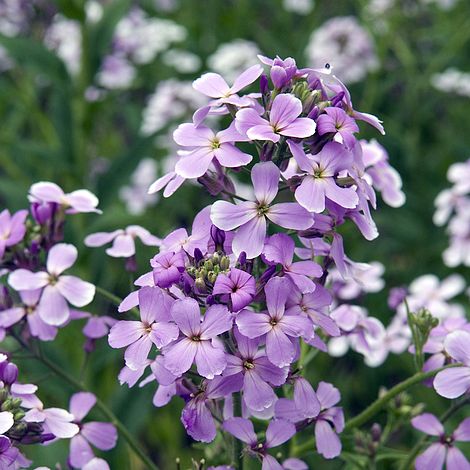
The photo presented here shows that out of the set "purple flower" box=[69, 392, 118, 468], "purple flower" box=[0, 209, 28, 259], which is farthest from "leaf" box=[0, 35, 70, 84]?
"purple flower" box=[69, 392, 118, 468]

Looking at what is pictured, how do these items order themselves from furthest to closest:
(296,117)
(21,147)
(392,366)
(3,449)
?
(392,366) → (21,147) → (296,117) → (3,449)

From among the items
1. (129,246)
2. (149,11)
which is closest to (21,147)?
(129,246)

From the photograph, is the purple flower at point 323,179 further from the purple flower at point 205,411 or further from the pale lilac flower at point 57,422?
the pale lilac flower at point 57,422

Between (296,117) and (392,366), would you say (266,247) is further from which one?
(392,366)

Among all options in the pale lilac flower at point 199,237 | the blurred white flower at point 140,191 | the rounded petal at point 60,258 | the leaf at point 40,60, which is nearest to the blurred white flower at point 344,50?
the blurred white flower at point 140,191

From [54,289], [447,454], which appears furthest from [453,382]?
[54,289]

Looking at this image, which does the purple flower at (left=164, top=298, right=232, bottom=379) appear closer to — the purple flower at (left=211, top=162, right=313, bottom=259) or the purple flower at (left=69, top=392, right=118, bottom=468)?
the purple flower at (left=211, top=162, right=313, bottom=259)
